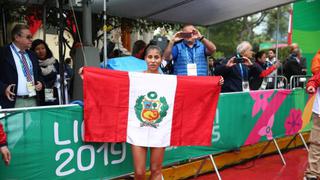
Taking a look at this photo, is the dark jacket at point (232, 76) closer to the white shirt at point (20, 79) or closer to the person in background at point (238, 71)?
the person in background at point (238, 71)

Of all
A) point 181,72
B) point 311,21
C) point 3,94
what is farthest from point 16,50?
point 311,21

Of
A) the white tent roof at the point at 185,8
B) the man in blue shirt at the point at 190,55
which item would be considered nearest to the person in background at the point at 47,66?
the man in blue shirt at the point at 190,55

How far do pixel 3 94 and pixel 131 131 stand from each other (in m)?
1.47

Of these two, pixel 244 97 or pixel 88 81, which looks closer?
pixel 88 81

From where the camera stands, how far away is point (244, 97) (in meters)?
5.45

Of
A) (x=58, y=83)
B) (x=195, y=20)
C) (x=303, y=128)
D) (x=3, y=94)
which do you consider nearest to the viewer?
(x=3, y=94)

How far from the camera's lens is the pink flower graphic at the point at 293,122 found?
6.36 meters

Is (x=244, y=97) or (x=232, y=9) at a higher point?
(x=232, y=9)

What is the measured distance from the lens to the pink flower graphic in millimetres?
6359

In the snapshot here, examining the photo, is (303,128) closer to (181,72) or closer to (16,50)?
(181,72)

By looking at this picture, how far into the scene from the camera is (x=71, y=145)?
357cm

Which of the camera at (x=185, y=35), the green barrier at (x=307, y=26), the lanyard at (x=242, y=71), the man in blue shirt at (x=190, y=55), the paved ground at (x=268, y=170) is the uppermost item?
the green barrier at (x=307, y=26)

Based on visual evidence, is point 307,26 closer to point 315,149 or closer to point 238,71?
point 238,71

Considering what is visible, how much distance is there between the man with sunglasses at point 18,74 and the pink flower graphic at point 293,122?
13.8 ft
